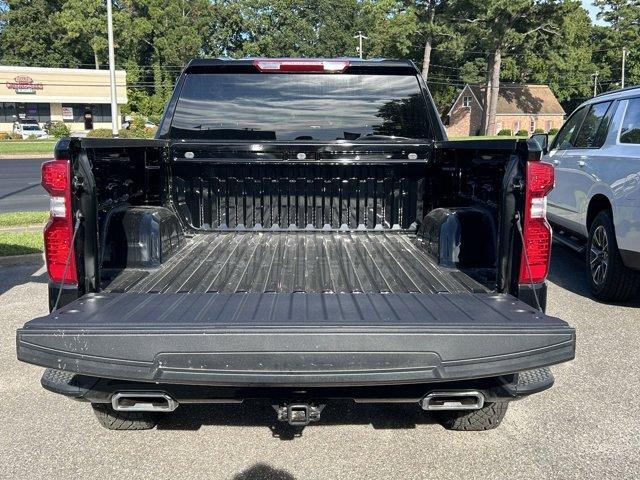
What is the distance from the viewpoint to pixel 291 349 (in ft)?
8.24

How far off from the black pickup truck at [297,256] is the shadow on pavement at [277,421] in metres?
0.22

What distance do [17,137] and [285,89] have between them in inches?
2313

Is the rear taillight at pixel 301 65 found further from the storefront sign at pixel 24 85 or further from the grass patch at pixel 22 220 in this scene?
the storefront sign at pixel 24 85

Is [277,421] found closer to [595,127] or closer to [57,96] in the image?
[595,127]

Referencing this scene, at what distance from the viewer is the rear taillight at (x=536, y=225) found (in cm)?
300

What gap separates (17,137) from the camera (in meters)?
55.8

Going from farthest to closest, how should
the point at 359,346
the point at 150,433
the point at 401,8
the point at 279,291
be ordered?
the point at 401,8 → the point at 150,433 → the point at 279,291 → the point at 359,346

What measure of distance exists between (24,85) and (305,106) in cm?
6497

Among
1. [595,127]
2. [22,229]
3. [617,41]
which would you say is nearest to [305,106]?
[595,127]

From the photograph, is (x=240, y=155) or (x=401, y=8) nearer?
(x=240, y=155)

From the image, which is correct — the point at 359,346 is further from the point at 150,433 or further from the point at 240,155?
the point at 240,155

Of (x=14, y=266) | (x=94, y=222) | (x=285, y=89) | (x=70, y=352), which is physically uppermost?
(x=285, y=89)

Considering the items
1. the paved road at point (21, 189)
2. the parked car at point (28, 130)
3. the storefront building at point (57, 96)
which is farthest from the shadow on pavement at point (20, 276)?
the storefront building at point (57, 96)

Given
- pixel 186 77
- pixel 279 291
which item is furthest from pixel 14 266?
pixel 279 291
